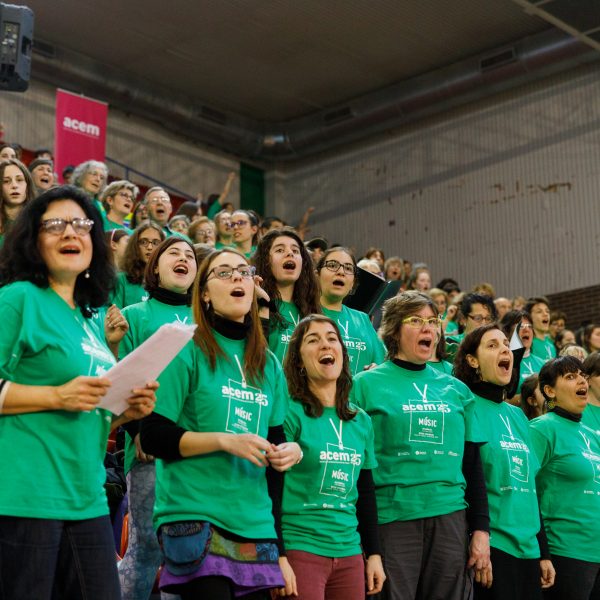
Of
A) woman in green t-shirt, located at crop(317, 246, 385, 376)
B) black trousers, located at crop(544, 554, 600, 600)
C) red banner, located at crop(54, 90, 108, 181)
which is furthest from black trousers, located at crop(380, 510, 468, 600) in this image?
red banner, located at crop(54, 90, 108, 181)

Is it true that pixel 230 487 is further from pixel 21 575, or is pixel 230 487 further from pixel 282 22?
pixel 282 22

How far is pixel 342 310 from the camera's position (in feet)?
16.0

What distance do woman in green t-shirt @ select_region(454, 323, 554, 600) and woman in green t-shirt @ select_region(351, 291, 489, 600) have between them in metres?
0.22

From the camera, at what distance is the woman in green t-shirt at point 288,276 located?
4496mm

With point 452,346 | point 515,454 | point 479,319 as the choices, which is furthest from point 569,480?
point 479,319

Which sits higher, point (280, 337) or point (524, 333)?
point (524, 333)

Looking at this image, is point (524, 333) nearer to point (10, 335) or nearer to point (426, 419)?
point (426, 419)

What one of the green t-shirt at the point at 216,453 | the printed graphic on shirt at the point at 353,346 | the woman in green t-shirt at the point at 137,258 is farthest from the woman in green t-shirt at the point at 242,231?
the green t-shirt at the point at 216,453

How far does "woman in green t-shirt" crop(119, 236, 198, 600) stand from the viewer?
351 centimetres

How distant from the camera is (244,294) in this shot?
306cm

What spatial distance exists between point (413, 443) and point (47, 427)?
1.77 m

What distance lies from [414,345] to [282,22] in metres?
9.94

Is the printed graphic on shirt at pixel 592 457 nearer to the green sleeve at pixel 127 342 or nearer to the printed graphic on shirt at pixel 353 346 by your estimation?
the printed graphic on shirt at pixel 353 346

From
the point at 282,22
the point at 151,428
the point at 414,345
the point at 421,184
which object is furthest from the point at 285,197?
the point at 151,428
